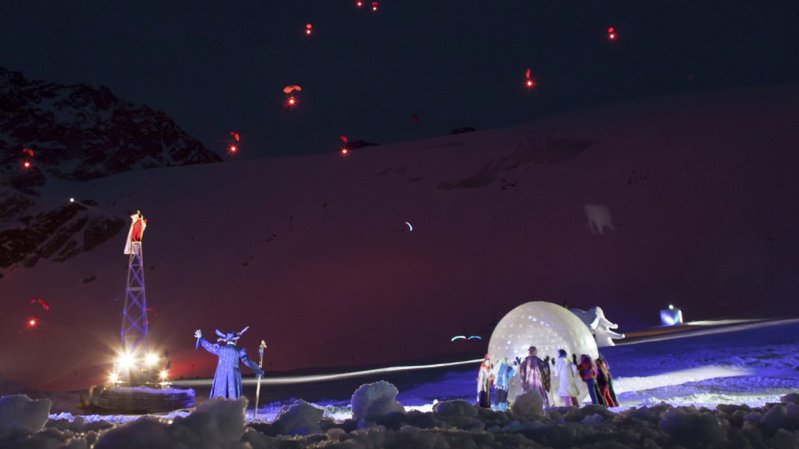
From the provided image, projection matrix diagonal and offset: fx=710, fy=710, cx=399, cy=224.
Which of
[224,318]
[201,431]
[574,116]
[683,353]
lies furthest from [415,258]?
[201,431]

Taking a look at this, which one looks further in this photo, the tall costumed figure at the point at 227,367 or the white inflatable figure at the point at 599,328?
the white inflatable figure at the point at 599,328

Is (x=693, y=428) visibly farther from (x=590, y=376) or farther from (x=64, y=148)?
(x=64, y=148)

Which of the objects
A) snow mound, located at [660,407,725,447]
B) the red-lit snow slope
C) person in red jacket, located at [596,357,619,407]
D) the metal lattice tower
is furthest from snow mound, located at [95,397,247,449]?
the red-lit snow slope

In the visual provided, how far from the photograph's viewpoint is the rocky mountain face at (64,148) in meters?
53.5

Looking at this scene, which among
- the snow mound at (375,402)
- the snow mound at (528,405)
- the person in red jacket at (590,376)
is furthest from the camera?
the person in red jacket at (590,376)

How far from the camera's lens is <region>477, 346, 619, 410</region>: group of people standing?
1118 cm

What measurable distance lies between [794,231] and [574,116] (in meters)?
28.0

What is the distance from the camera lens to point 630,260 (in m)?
32.2

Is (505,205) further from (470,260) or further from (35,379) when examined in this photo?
(35,379)

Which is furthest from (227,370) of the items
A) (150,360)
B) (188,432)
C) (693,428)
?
(693,428)

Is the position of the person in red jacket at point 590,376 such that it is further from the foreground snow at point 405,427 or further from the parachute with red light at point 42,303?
the parachute with red light at point 42,303

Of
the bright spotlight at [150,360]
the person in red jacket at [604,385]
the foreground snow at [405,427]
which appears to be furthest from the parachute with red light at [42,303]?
the foreground snow at [405,427]

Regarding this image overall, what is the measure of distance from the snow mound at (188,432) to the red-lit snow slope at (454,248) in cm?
2273

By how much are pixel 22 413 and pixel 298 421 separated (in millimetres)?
1975
